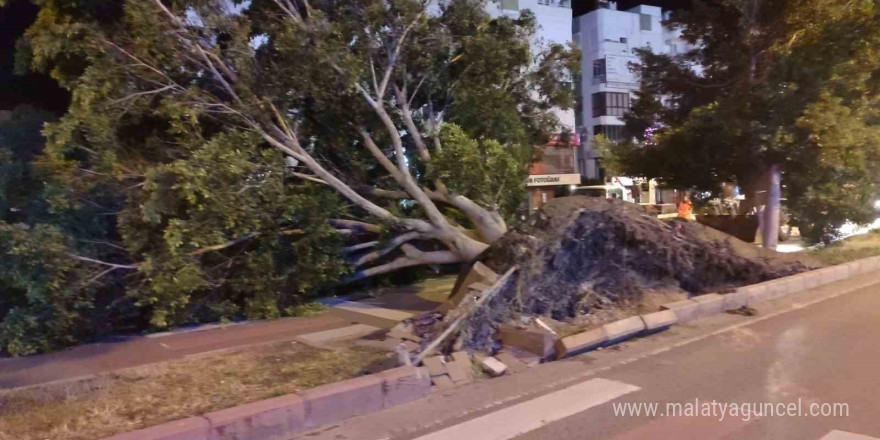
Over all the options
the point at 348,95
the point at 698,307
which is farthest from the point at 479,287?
the point at 348,95

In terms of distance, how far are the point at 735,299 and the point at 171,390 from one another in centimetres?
745

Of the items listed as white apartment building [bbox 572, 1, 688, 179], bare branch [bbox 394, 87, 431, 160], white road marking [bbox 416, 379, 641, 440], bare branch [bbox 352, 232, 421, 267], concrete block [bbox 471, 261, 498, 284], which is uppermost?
white apartment building [bbox 572, 1, 688, 179]

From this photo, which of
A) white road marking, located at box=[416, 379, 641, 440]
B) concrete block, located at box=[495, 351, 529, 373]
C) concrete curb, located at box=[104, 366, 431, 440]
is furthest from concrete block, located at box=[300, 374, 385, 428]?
concrete block, located at box=[495, 351, 529, 373]

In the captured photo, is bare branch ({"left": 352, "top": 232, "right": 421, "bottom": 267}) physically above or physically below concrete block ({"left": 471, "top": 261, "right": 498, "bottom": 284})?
above

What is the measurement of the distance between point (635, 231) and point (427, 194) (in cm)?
387

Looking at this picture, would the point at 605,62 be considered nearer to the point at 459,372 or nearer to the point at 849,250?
the point at 849,250

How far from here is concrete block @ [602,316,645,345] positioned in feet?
26.1

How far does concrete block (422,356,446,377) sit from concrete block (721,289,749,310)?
4.88m

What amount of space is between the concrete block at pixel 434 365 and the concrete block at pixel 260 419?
1.42 meters

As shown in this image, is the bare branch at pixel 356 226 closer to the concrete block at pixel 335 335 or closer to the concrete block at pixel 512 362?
the concrete block at pixel 335 335

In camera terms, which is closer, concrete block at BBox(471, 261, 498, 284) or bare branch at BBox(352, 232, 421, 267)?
concrete block at BBox(471, 261, 498, 284)

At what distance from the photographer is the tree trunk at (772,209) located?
581 inches

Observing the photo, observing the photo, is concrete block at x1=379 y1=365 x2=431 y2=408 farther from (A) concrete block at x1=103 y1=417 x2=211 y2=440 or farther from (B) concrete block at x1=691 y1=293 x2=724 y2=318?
(B) concrete block at x1=691 y1=293 x2=724 y2=318

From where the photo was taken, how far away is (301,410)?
5.61 metres
